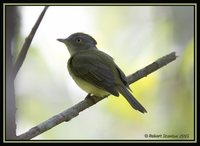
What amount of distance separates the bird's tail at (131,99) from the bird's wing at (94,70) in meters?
0.09

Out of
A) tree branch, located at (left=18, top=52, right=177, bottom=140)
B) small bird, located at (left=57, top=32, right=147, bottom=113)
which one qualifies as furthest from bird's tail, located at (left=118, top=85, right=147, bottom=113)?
tree branch, located at (left=18, top=52, right=177, bottom=140)

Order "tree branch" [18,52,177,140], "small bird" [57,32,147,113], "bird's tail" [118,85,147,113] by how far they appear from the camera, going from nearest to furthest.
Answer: "tree branch" [18,52,177,140], "bird's tail" [118,85,147,113], "small bird" [57,32,147,113]

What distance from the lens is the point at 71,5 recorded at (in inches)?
153

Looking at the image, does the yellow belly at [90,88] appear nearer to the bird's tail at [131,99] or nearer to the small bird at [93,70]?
the small bird at [93,70]

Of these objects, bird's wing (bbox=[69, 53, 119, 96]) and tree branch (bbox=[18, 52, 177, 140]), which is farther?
bird's wing (bbox=[69, 53, 119, 96])

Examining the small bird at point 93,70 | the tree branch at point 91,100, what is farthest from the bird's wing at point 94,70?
the tree branch at point 91,100

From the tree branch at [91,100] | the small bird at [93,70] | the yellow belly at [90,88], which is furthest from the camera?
the yellow belly at [90,88]

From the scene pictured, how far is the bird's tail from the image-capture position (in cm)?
350

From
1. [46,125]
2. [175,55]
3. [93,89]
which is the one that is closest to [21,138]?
[46,125]

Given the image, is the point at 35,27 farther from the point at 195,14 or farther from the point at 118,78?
the point at 195,14

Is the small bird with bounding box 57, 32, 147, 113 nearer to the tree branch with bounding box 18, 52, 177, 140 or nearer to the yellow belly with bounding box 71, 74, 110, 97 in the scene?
the yellow belly with bounding box 71, 74, 110, 97

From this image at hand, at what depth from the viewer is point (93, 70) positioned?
4086 millimetres

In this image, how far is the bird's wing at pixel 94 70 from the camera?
12.6 ft

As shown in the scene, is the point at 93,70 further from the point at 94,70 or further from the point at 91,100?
the point at 91,100
